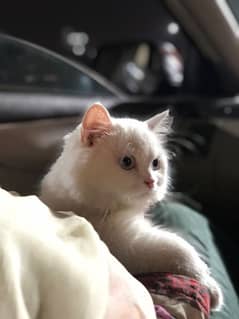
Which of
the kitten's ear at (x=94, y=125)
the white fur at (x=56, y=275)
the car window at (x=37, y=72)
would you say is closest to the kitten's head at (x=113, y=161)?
the kitten's ear at (x=94, y=125)

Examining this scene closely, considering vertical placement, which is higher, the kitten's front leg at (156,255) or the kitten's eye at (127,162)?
the kitten's eye at (127,162)

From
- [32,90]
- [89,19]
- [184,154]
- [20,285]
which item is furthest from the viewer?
[89,19]

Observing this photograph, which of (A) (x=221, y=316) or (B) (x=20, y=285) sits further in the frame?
(A) (x=221, y=316)

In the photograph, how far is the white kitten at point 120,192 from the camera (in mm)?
801

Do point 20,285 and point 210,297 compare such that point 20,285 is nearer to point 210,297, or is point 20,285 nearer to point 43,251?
point 43,251

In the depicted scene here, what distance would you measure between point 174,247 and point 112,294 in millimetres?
219

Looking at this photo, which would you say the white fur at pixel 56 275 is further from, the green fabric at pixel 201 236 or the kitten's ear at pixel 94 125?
the green fabric at pixel 201 236

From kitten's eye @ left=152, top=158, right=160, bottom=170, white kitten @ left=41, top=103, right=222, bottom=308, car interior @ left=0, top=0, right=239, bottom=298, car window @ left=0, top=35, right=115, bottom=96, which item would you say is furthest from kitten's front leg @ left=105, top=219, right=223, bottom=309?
car window @ left=0, top=35, right=115, bottom=96

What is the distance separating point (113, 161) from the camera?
81cm

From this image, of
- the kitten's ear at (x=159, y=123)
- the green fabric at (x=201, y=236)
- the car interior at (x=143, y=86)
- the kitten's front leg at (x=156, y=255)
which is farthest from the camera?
the car interior at (x=143, y=86)

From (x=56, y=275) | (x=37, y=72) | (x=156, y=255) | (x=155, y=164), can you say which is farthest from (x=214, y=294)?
(x=37, y=72)

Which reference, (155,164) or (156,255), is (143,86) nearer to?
(155,164)

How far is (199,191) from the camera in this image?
189cm

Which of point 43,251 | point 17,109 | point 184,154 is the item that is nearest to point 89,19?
point 184,154
